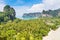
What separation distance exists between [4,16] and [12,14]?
956 centimetres

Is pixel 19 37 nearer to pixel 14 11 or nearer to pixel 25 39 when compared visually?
pixel 25 39

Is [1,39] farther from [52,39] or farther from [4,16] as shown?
[4,16]

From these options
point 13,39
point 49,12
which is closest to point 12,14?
point 49,12

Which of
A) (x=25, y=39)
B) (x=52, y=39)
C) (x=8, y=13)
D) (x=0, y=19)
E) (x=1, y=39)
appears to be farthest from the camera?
(x=8, y=13)

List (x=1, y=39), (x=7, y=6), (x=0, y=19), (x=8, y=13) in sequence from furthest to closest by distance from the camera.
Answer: (x=7, y=6) < (x=8, y=13) < (x=0, y=19) < (x=1, y=39)

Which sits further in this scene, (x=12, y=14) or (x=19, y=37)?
(x=12, y=14)

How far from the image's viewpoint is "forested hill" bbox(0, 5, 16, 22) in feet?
346

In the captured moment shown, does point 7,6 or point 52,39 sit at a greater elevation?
point 7,6

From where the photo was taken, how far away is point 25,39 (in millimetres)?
35781

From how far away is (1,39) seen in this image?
32.2m

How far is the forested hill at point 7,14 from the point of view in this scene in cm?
10532

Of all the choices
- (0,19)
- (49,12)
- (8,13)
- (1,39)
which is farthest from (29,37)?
(49,12)

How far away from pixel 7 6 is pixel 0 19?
21342 millimetres

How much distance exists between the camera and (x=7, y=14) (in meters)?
113
